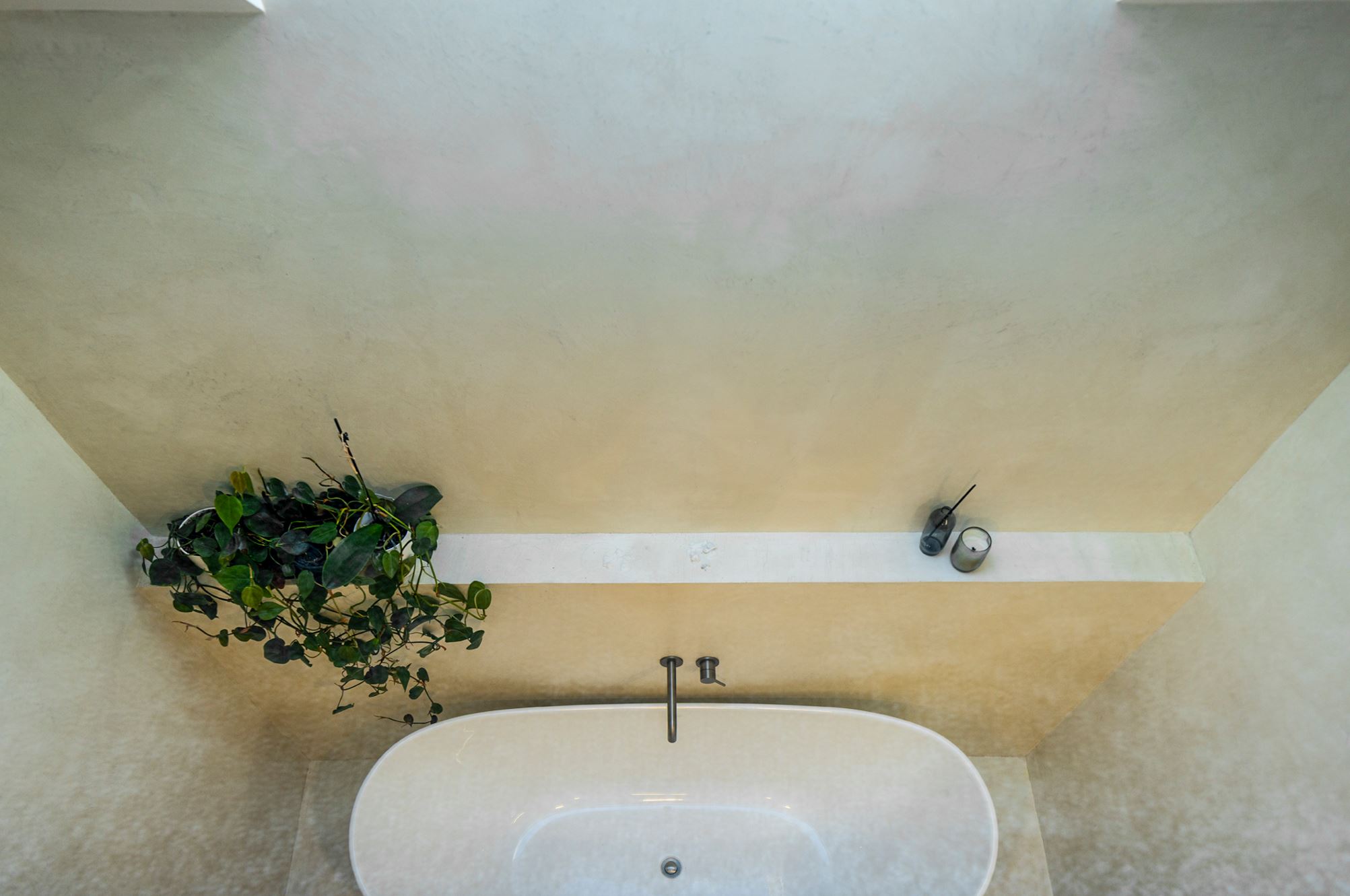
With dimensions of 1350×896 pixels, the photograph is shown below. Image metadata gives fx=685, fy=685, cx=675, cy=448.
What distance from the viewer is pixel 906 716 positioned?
2.26m

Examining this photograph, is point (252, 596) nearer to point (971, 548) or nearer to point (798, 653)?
point (798, 653)

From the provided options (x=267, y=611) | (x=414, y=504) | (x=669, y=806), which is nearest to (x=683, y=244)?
(x=414, y=504)

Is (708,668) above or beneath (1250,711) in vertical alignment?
above

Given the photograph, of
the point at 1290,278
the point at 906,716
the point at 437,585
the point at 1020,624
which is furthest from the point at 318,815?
the point at 1290,278

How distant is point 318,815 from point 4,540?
4.71ft

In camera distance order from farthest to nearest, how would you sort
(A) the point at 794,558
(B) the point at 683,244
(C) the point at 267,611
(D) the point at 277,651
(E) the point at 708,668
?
(E) the point at 708,668 → (A) the point at 794,558 → (D) the point at 277,651 → (C) the point at 267,611 → (B) the point at 683,244

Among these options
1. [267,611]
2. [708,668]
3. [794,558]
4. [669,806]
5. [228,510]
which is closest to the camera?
[228,510]

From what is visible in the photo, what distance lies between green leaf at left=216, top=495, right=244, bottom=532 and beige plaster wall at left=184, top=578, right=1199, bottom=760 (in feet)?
1.75

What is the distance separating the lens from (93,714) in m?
1.60

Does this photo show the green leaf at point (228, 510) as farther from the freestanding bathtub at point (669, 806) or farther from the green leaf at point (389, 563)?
the freestanding bathtub at point (669, 806)

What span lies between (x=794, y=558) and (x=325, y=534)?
1.09 meters

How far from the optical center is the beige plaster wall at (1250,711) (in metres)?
1.36

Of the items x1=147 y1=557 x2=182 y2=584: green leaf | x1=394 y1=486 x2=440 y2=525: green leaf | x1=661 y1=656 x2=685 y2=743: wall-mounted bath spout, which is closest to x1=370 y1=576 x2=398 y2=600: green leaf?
x1=394 y1=486 x2=440 y2=525: green leaf

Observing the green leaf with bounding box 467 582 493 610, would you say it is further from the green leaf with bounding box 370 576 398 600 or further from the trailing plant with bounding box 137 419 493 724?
the green leaf with bounding box 370 576 398 600
